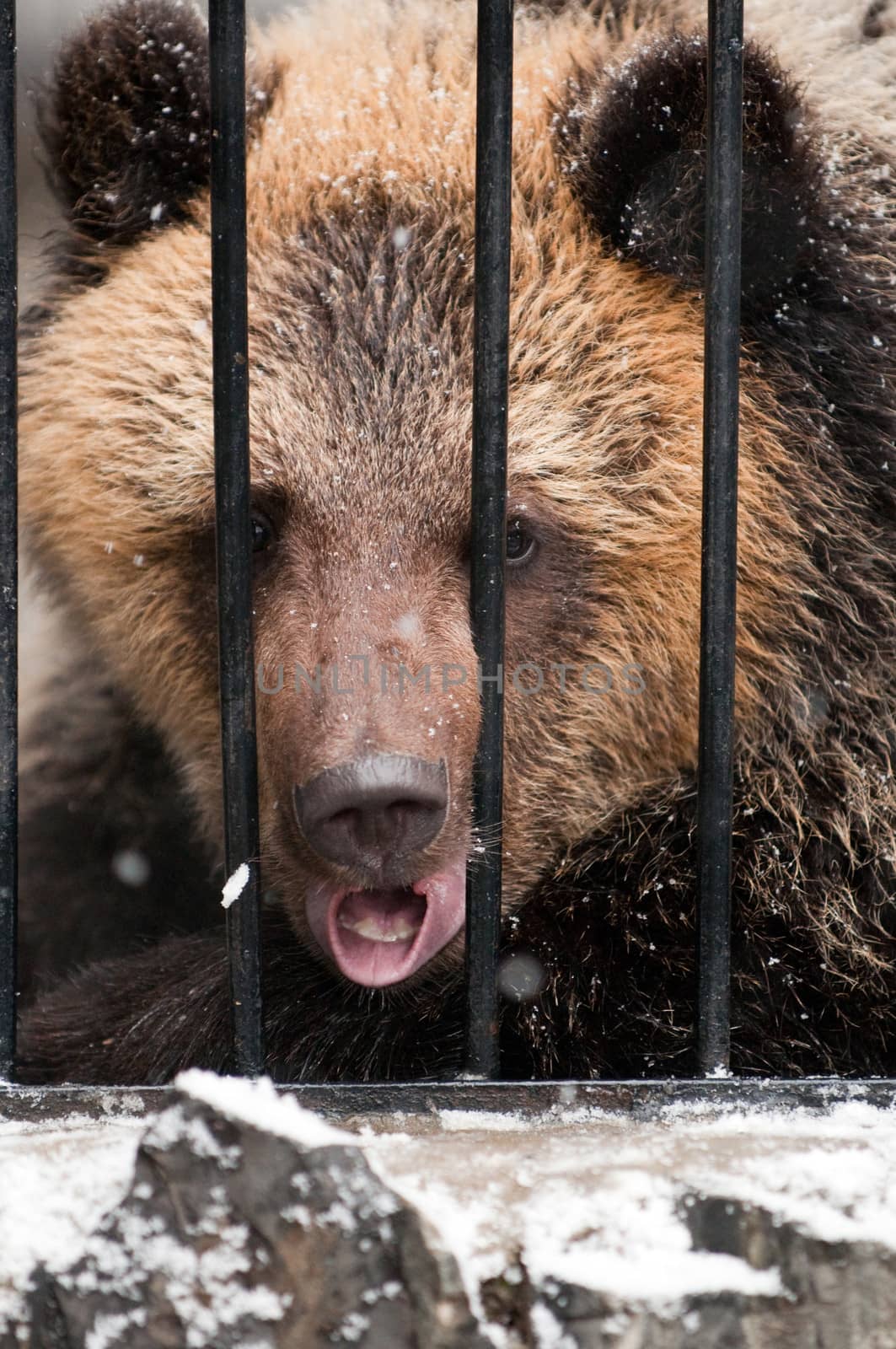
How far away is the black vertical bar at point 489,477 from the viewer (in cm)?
190

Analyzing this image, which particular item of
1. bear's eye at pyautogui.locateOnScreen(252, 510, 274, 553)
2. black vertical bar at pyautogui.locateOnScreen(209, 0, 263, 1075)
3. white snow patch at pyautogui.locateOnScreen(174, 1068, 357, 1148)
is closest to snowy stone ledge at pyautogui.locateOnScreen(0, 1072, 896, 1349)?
white snow patch at pyautogui.locateOnScreen(174, 1068, 357, 1148)

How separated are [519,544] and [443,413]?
34cm

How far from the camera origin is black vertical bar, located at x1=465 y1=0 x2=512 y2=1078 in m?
1.90

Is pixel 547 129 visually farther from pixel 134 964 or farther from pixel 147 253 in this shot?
pixel 134 964

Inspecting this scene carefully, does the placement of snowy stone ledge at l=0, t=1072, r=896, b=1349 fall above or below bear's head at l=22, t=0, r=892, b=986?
below

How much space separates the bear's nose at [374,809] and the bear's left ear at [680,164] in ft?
4.28

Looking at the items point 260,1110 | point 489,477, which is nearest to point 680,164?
point 489,477

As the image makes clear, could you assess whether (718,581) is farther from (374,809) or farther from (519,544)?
(519,544)

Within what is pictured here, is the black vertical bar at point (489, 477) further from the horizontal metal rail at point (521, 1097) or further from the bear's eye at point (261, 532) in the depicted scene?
the bear's eye at point (261, 532)

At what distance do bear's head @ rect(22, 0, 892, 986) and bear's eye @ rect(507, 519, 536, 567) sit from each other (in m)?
0.01

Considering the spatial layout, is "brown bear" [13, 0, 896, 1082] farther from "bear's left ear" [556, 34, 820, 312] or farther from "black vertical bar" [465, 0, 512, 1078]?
"black vertical bar" [465, 0, 512, 1078]

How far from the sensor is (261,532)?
2.93 m

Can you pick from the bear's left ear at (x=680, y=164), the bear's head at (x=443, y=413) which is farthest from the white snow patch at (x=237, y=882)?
the bear's left ear at (x=680, y=164)

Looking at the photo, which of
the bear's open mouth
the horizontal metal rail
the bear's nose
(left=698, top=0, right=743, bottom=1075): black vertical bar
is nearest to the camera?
the horizontal metal rail
